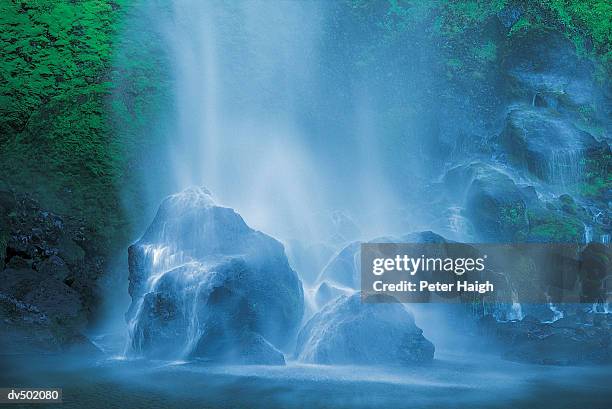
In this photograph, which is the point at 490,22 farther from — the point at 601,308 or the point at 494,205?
the point at 601,308

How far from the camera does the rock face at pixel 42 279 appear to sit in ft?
46.3

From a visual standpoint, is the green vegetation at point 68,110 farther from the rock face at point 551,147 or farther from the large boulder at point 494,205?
the rock face at point 551,147

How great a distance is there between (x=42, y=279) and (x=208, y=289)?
6.76 meters

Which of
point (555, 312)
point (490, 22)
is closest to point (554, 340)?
point (555, 312)

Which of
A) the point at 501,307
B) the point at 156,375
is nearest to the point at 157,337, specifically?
the point at 156,375

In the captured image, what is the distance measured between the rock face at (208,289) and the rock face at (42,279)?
2.30 metres

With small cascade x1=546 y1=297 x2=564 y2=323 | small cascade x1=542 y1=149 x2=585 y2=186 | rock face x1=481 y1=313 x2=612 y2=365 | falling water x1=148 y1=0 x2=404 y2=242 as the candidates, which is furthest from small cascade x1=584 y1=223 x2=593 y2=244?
falling water x1=148 y1=0 x2=404 y2=242

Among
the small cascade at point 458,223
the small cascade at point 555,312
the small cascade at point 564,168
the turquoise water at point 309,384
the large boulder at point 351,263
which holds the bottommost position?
the turquoise water at point 309,384

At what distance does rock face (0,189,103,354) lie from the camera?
14.1 meters

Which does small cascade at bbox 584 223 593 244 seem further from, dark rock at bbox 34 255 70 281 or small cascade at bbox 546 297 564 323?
dark rock at bbox 34 255 70 281

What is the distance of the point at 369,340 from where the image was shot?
42.1 feet

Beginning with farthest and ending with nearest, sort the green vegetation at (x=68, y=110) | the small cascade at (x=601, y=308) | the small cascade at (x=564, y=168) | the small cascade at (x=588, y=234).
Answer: the small cascade at (x=564, y=168) < the green vegetation at (x=68, y=110) < the small cascade at (x=588, y=234) < the small cascade at (x=601, y=308)

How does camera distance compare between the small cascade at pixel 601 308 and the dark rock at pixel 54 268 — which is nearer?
the small cascade at pixel 601 308

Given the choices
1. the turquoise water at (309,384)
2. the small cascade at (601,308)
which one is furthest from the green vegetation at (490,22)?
the turquoise water at (309,384)
